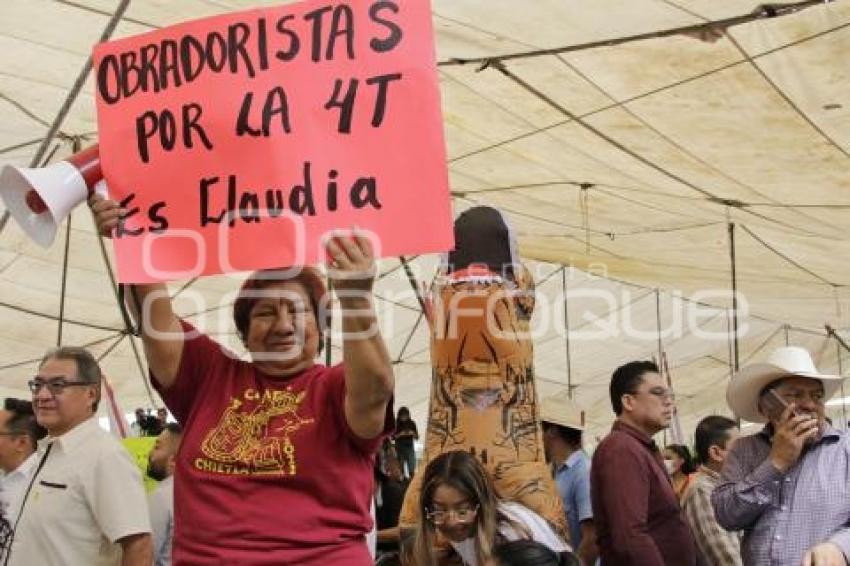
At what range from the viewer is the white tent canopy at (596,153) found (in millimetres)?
6535

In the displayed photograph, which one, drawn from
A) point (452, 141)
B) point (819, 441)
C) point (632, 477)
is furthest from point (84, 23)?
point (819, 441)

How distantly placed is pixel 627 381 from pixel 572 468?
893 mm

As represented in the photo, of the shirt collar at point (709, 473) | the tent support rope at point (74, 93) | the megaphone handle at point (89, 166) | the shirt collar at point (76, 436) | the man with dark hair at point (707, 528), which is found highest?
the tent support rope at point (74, 93)

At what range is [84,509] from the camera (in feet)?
13.1

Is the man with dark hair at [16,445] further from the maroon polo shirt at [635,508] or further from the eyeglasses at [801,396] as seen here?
the eyeglasses at [801,396]

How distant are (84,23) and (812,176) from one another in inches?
186

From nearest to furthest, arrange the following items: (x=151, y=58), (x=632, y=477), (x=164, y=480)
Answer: (x=151, y=58)
(x=632, y=477)
(x=164, y=480)

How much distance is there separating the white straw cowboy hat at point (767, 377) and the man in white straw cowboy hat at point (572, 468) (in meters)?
1.04

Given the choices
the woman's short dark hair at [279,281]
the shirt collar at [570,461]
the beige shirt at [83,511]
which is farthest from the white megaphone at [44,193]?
the shirt collar at [570,461]

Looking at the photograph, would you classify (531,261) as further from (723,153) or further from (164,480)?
(164,480)

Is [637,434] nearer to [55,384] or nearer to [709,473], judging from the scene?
[709,473]

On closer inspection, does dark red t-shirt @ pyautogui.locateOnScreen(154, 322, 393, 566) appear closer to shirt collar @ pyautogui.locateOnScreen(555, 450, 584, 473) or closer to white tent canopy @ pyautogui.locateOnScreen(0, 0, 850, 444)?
shirt collar @ pyautogui.locateOnScreen(555, 450, 584, 473)

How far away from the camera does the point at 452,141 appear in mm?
8930

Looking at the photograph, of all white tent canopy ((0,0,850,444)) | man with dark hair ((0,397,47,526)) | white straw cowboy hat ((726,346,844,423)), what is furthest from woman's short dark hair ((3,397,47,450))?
white straw cowboy hat ((726,346,844,423))
